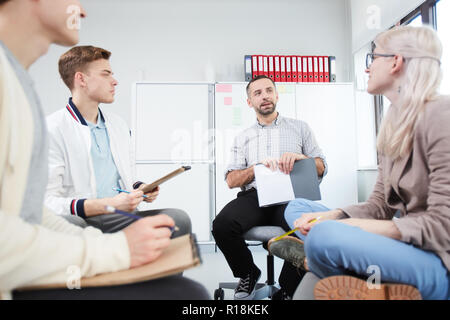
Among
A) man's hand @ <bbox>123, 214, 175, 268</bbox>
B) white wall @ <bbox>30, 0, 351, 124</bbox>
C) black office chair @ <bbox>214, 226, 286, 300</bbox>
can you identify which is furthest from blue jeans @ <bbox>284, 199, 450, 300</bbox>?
white wall @ <bbox>30, 0, 351, 124</bbox>

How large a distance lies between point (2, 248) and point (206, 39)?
3.48 meters

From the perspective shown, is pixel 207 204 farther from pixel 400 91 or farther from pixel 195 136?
pixel 400 91

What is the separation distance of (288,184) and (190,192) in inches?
66.2

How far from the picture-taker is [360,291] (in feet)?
2.27

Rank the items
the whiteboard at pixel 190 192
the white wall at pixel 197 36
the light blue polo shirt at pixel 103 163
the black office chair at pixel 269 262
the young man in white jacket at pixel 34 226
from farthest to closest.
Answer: the white wall at pixel 197 36 → the whiteboard at pixel 190 192 → the black office chair at pixel 269 262 → the light blue polo shirt at pixel 103 163 → the young man in white jacket at pixel 34 226

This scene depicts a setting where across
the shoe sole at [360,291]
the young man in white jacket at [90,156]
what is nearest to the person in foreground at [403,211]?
the shoe sole at [360,291]

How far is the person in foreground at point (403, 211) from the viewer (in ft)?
2.34

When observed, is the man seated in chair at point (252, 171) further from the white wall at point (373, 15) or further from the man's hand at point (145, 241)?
the white wall at point (373, 15)

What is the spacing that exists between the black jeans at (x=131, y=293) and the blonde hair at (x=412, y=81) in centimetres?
66

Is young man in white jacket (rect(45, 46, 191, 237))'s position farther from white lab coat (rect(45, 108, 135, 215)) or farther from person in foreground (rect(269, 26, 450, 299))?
person in foreground (rect(269, 26, 450, 299))

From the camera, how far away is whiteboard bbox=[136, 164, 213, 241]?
312cm

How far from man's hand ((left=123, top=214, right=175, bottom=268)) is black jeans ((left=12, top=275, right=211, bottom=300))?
0.04 m

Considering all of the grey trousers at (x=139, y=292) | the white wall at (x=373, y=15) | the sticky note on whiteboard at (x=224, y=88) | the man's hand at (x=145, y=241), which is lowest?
the grey trousers at (x=139, y=292)
